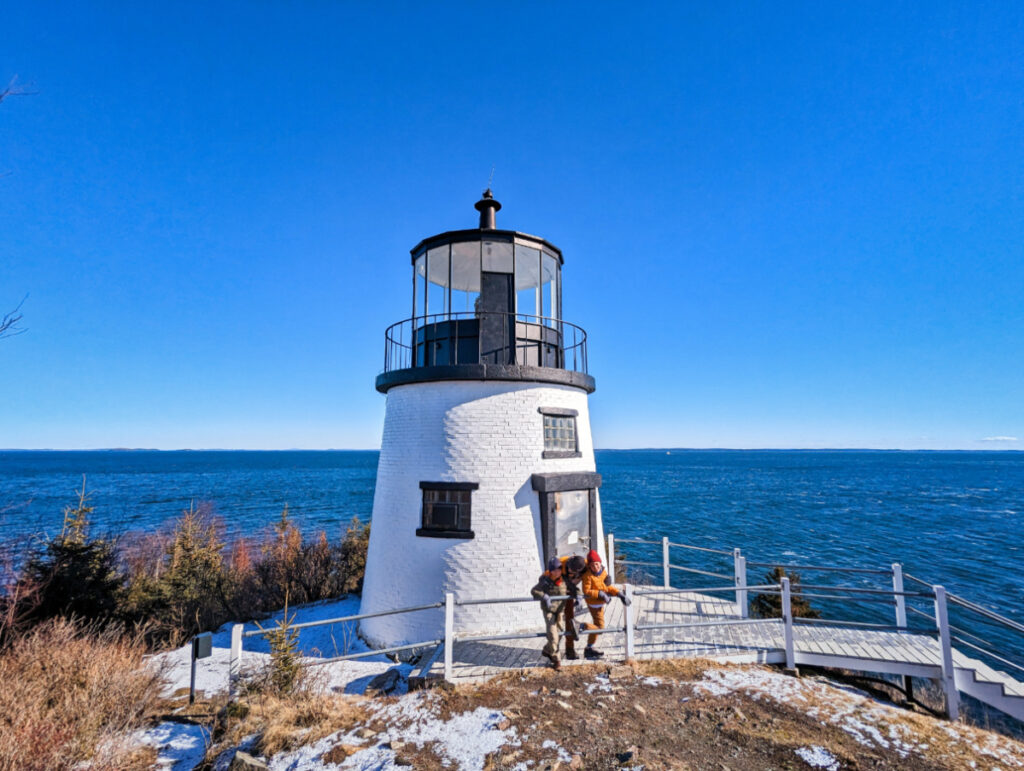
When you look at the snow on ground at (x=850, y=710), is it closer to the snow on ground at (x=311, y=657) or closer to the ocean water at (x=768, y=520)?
the snow on ground at (x=311, y=657)

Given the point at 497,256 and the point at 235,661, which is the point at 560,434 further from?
the point at 235,661

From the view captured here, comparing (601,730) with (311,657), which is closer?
(601,730)

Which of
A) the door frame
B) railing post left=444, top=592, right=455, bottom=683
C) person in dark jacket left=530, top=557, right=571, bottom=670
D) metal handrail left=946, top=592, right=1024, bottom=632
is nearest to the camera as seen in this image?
metal handrail left=946, top=592, right=1024, bottom=632

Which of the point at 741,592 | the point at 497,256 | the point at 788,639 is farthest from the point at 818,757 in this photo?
the point at 497,256

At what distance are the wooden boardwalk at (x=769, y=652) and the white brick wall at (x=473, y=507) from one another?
3.35 ft

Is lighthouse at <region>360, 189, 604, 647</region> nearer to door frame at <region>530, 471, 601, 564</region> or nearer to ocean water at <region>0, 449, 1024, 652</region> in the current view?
door frame at <region>530, 471, 601, 564</region>

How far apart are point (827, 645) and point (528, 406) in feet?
21.4

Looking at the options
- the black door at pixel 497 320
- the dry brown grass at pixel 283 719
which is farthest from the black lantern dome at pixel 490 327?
the dry brown grass at pixel 283 719

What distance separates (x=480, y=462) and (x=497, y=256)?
4.62 meters

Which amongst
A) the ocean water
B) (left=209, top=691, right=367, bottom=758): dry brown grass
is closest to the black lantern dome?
(left=209, top=691, right=367, bottom=758): dry brown grass

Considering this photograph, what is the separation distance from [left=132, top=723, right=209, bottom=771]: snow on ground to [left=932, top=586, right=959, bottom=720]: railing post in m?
9.51

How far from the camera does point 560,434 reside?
10430 millimetres

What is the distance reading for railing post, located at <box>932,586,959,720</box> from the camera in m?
6.62

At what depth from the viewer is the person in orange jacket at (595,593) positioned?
7457 millimetres
